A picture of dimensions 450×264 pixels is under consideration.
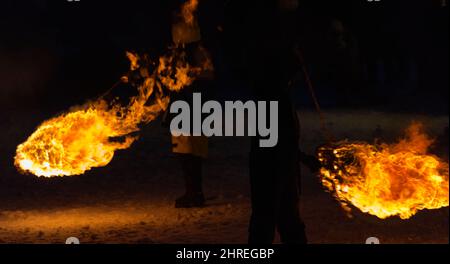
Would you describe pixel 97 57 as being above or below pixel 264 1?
above

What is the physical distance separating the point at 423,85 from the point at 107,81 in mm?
11833

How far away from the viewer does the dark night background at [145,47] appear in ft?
88.6

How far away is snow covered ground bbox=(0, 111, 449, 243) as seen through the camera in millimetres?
9055

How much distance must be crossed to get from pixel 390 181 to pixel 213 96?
3684 millimetres

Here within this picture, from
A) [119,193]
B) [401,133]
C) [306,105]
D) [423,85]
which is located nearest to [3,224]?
[119,193]

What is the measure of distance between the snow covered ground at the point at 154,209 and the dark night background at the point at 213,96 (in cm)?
2

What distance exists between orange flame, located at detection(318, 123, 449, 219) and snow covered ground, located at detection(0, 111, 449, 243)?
915 millimetres

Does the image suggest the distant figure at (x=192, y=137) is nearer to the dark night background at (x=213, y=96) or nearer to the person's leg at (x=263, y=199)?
the dark night background at (x=213, y=96)

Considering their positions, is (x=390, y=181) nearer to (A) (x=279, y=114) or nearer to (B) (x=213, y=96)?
(A) (x=279, y=114)

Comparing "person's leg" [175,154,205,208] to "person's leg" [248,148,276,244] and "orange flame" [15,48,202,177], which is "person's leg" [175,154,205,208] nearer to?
"orange flame" [15,48,202,177]

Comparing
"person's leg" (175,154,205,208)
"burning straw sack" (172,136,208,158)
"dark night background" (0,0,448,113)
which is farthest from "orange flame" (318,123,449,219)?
"dark night background" (0,0,448,113)

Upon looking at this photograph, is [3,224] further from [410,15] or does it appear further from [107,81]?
[410,15]

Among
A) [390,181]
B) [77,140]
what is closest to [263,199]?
[390,181]

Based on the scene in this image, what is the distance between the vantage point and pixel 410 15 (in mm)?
33750
